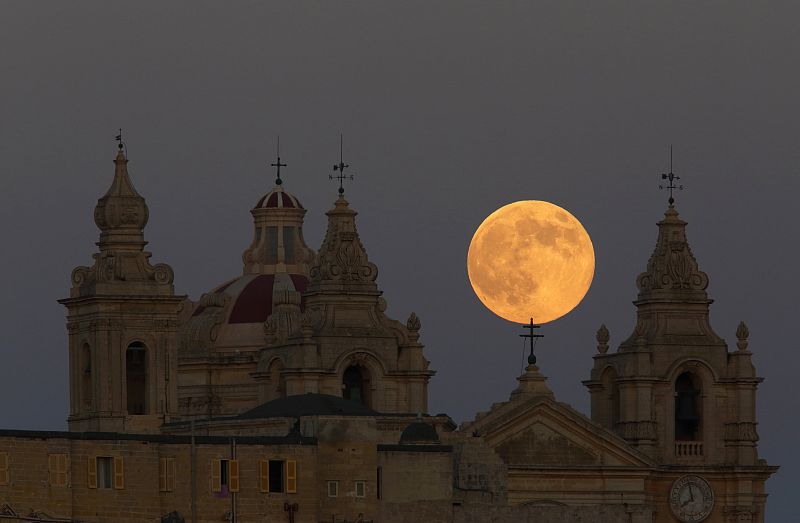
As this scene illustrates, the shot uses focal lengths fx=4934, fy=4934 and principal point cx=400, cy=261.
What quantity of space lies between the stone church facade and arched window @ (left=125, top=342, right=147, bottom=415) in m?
0.10

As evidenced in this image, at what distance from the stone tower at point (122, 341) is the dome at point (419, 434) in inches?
395

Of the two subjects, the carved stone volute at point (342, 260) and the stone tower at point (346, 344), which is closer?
the stone tower at point (346, 344)

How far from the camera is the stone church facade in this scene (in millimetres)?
144500

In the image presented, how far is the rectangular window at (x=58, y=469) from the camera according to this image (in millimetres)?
144125

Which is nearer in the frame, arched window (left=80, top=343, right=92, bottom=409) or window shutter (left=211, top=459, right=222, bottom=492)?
window shutter (left=211, top=459, right=222, bottom=492)

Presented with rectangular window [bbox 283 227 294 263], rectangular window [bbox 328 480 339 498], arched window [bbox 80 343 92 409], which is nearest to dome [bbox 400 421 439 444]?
rectangular window [bbox 328 480 339 498]

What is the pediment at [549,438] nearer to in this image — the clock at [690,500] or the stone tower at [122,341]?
the clock at [690,500]

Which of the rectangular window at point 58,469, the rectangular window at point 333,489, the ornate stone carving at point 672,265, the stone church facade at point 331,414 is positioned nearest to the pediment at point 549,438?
the stone church facade at point 331,414

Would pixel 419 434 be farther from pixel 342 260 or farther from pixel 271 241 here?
pixel 271 241

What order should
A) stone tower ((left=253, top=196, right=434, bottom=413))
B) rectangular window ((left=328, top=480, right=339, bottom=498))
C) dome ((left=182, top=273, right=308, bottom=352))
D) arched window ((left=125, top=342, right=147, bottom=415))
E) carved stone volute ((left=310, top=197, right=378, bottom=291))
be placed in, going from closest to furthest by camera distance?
1. rectangular window ((left=328, top=480, right=339, bottom=498))
2. arched window ((left=125, top=342, right=147, bottom=415))
3. stone tower ((left=253, top=196, right=434, bottom=413))
4. carved stone volute ((left=310, top=197, right=378, bottom=291))
5. dome ((left=182, top=273, right=308, bottom=352))

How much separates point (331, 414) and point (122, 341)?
13.5m

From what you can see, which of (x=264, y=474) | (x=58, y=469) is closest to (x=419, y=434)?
(x=264, y=474)

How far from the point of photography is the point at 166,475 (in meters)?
145

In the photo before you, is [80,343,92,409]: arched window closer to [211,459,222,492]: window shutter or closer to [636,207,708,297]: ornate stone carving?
[211,459,222,492]: window shutter
